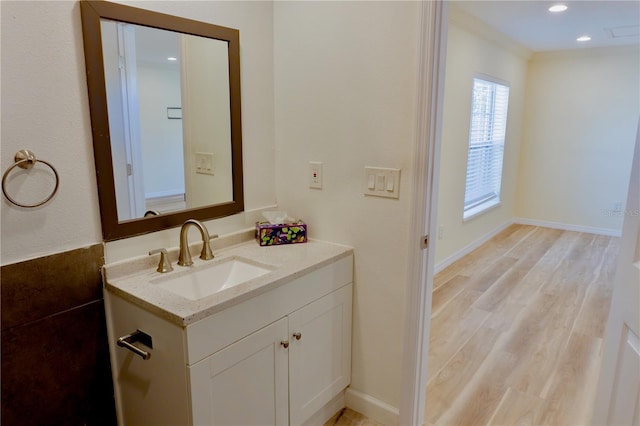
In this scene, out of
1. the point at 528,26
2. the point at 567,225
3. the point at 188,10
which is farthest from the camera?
the point at 567,225

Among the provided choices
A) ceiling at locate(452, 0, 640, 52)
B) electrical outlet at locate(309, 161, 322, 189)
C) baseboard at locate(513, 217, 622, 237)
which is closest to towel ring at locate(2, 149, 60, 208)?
electrical outlet at locate(309, 161, 322, 189)

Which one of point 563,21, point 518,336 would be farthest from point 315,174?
point 563,21

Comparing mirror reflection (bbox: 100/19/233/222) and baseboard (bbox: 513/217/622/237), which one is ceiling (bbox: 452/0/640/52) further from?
mirror reflection (bbox: 100/19/233/222)

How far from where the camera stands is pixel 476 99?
169 inches

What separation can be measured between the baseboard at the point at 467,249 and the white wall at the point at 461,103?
4cm

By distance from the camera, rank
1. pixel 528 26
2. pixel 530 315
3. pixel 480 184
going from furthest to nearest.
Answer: pixel 480 184
pixel 528 26
pixel 530 315

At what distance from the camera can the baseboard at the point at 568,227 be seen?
17.6 feet

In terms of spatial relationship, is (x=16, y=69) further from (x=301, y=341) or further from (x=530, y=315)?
(x=530, y=315)

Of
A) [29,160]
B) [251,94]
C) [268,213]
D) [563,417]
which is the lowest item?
[563,417]

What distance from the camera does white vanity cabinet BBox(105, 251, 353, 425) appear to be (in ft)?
4.35

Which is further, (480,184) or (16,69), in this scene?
(480,184)

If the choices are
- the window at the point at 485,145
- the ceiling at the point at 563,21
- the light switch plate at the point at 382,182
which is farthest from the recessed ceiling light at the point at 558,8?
the light switch plate at the point at 382,182

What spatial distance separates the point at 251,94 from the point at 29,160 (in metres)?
0.97

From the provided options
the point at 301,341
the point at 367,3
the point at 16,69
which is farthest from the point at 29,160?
the point at 367,3
